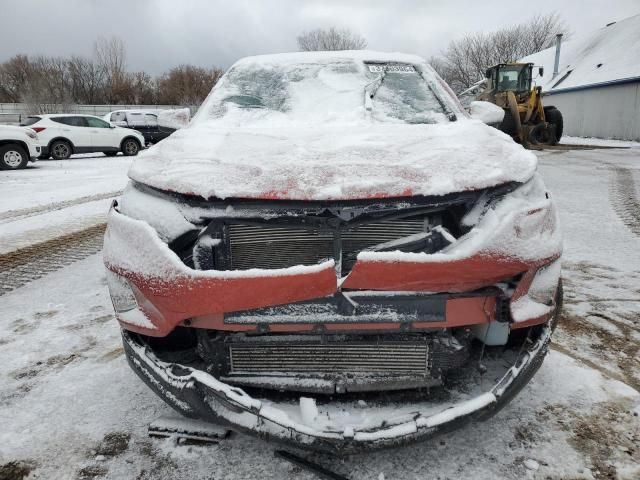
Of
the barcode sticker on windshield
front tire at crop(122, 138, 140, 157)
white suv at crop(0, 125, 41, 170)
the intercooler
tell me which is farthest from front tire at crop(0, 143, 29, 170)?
the intercooler

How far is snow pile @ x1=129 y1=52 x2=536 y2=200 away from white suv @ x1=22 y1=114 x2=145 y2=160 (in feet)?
41.2

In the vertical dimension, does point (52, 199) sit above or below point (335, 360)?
below

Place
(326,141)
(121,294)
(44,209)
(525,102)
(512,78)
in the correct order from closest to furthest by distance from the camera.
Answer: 1. (121,294)
2. (326,141)
3. (44,209)
4. (525,102)
5. (512,78)

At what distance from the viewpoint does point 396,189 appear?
5.48 feet

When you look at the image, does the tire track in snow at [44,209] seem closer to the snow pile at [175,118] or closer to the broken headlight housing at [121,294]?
the snow pile at [175,118]

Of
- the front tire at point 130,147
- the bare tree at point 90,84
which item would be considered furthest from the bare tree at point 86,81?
the front tire at point 130,147

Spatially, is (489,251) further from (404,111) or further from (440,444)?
(404,111)

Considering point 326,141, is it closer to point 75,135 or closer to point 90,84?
point 75,135

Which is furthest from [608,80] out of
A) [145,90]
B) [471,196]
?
[145,90]

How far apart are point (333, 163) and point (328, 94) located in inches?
52.5

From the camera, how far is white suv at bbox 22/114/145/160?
13.8 metres

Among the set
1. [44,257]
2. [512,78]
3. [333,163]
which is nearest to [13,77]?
[512,78]

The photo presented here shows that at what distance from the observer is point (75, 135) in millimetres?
14312

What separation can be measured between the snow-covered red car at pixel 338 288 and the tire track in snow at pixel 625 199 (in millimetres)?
3975
